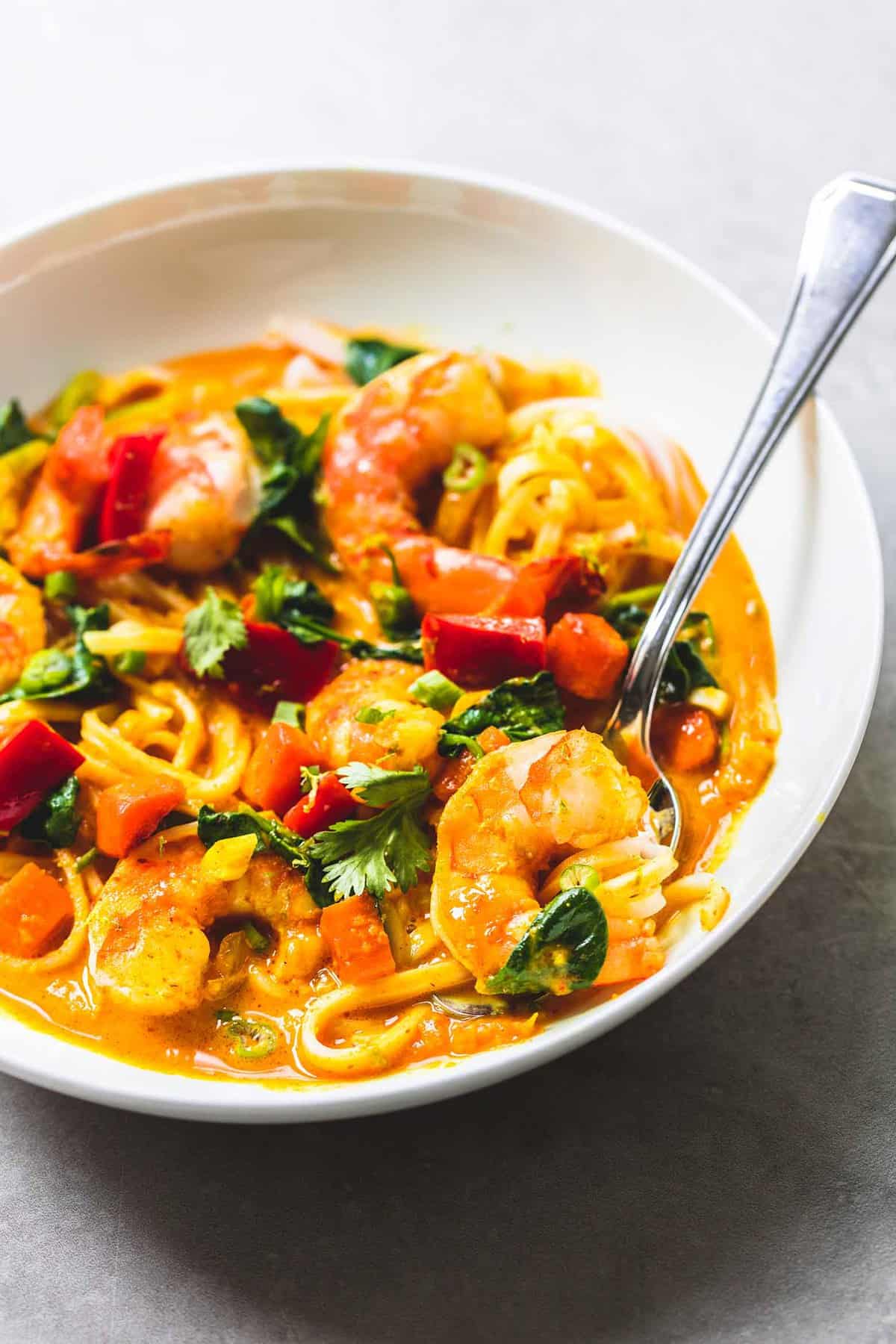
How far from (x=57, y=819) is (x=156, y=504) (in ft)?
4.86

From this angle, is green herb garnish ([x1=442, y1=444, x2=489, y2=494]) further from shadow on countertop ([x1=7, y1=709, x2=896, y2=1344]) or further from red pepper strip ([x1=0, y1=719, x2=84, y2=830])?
shadow on countertop ([x1=7, y1=709, x2=896, y2=1344])

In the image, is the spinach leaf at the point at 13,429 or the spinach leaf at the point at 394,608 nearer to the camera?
the spinach leaf at the point at 394,608

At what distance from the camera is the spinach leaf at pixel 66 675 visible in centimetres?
521

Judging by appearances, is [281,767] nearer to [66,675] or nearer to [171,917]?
[171,917]

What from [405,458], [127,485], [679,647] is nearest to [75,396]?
[127,485]

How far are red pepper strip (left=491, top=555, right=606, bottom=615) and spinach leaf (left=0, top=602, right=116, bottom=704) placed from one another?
1631 mm

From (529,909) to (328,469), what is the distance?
7.72 feet

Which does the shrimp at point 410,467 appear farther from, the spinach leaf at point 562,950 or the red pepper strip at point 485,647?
the spinach leaf at point 562,950

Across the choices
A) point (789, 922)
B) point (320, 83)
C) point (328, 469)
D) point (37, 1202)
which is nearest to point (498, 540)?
point (328, 469)

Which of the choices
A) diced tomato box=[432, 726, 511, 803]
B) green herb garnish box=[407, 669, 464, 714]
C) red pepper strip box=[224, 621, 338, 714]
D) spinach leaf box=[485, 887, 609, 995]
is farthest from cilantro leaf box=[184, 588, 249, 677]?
spinach leaf box=[485, 887, 609, 995]

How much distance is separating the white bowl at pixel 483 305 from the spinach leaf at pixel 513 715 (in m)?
0.85

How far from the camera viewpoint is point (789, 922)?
513 cm

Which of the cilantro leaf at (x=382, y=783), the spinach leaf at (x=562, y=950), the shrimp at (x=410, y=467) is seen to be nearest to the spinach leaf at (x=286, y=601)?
the shrimp at (x=410, y=467)

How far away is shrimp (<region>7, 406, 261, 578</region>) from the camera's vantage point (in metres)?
5.50
